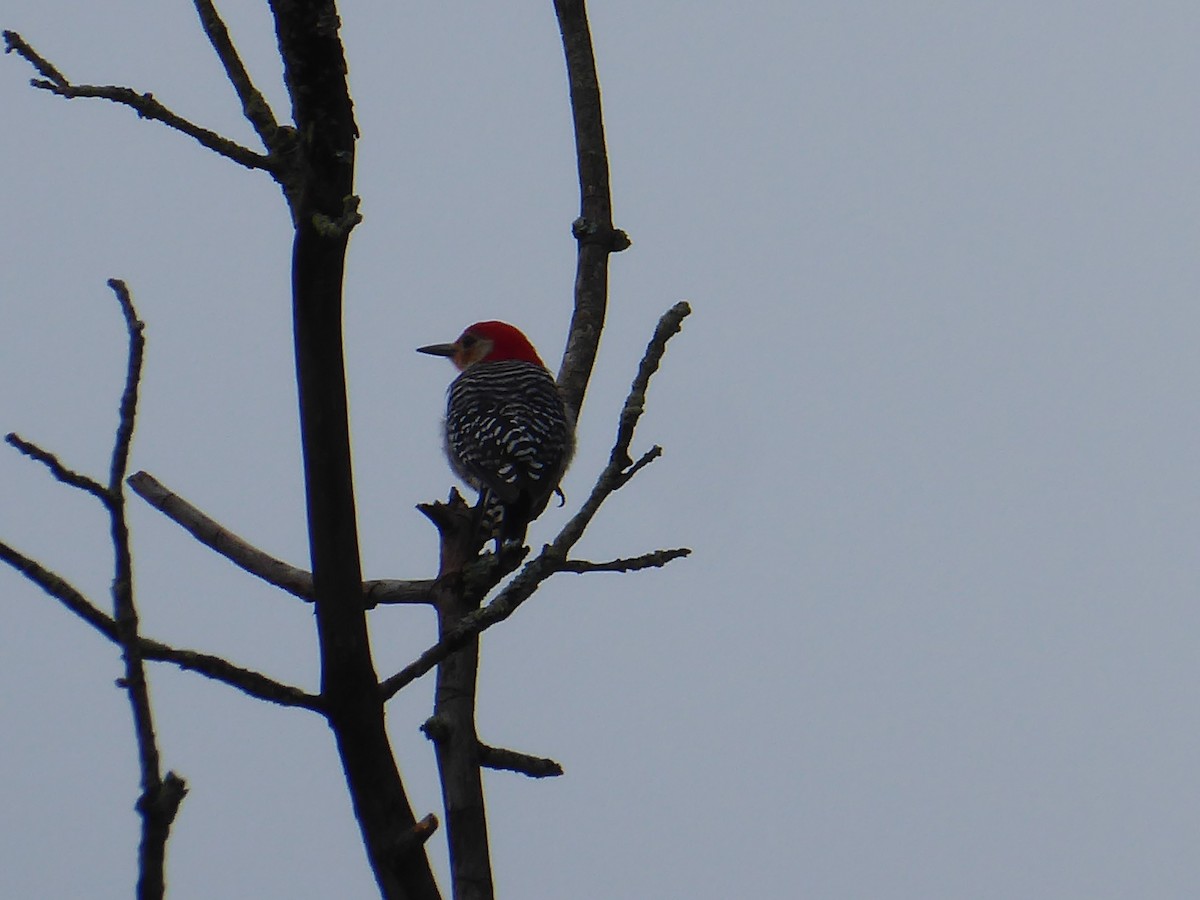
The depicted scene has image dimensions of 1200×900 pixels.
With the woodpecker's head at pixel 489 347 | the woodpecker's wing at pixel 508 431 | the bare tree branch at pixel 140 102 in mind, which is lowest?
the bare tree branch at pixel 140 102

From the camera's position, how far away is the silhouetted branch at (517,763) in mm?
3211

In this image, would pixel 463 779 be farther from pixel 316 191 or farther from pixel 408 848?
pixel 316 191

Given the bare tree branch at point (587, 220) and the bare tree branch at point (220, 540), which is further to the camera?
the bare tree branch at point (587, 220)

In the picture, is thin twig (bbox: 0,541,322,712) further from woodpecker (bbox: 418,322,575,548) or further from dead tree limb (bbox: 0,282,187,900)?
woodpecker (bbox: 418,322,575,548)

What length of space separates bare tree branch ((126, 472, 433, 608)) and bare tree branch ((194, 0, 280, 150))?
132cm

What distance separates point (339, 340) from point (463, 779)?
1377 millimetres

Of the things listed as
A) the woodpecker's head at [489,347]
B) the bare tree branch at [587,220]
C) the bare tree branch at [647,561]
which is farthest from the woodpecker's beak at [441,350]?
the bare tree branch at [647,561]

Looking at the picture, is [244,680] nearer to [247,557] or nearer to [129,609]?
[129,609]

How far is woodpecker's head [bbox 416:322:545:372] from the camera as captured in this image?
8523mm

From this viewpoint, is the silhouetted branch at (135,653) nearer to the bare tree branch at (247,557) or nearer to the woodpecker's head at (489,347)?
the bare tree branch at (247,557)

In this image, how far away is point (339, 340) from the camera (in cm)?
197

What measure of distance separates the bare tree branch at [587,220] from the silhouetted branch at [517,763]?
5.78ft

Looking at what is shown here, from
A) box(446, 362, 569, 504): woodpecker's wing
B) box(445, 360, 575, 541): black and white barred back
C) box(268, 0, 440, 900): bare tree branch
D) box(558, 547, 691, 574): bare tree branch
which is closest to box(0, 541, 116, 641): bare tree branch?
box(268, 0, 440, 900): bare tree branch

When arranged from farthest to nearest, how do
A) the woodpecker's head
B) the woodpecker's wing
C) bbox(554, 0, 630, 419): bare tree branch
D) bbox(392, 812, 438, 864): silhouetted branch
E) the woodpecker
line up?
the woodpecker's head → the woodpecker's wing → the woodpecker → bbox(554, 0, 630, 419): bare tree branch → bbox(392, 812, 438, 864): silhouetted branch
